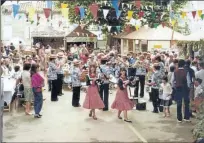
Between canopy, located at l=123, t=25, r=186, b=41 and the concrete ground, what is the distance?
1159 cm

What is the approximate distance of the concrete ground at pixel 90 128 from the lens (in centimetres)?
869

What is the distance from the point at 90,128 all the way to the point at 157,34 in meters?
14.6

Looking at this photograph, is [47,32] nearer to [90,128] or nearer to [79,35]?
[79,35]

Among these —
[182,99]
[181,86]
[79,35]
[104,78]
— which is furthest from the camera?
[79,35]

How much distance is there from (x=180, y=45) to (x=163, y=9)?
23.9ft

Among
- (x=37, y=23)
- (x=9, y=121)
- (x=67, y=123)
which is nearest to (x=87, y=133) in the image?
(x=67, y=123)

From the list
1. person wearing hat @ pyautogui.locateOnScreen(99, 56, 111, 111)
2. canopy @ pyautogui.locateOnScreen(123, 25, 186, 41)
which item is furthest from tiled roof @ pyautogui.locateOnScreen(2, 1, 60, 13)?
person wearing hat @ pyautogui.locateOnScreen(99, 56, 111, 111)

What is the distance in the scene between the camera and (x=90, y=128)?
31.5 feet

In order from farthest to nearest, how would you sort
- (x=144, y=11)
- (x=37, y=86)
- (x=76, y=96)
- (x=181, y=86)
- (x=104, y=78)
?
(x=144, y=11)
(x=76, y=96)
(x=104, y=78)
(x=37, y=86)
(x=181, y=86)

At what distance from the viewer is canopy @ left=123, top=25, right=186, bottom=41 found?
23.0 m

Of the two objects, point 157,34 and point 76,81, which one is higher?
point 157,34

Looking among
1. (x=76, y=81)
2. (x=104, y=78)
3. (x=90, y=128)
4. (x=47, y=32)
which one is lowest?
(x=90, y=128)

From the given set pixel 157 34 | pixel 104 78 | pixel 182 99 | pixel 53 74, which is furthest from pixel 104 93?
pixel 157 34

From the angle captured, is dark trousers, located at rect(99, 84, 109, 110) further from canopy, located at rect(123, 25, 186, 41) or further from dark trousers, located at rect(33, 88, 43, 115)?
canopy, located at rect(123, 25, 186, 41)
